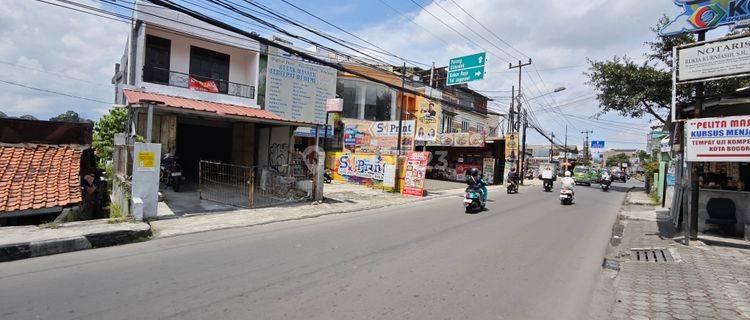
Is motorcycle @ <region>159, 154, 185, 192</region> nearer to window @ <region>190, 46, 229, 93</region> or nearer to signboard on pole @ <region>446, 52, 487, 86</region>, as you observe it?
window @ <region>190, 46, 229, 93</region>

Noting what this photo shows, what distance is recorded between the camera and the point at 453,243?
8.47 m

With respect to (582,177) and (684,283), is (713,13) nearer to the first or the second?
(684,283)

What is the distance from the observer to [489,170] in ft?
108

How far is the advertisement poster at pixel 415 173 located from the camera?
20062mm

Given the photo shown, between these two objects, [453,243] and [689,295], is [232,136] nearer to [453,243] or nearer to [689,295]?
[453,243]

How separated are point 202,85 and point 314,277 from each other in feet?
55.6

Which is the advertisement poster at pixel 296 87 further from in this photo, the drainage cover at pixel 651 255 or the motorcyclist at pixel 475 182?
the drainage cover at pixel 651 255

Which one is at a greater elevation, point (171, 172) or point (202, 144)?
point (202, 144)

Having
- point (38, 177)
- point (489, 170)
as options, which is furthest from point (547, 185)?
point (38, 177)

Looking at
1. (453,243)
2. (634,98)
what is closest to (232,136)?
(453,243)

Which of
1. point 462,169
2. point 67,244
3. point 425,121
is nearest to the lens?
point 67,244

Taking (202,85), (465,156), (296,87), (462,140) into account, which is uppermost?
(296,87)

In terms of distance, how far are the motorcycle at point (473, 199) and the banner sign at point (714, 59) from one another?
651 centimetres

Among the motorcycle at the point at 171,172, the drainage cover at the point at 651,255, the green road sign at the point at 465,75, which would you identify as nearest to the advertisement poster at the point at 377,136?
the green road sign at the point at 465,75
